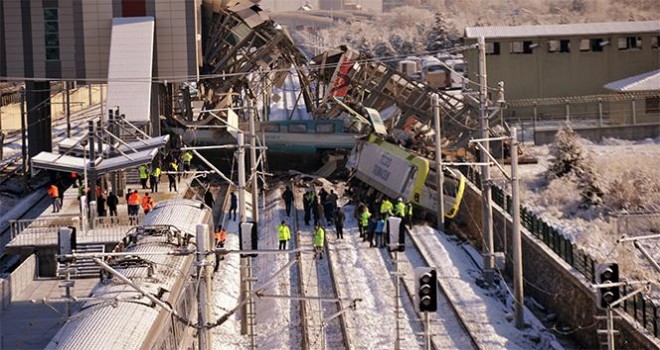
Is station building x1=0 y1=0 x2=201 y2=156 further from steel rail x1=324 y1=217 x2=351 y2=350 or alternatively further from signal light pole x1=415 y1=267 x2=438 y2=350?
signal light pole x1=415 y1=267 x2=438 y2=350

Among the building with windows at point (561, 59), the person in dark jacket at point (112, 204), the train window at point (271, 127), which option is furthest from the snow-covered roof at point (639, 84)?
the person in dark jacket at point (112, 204)

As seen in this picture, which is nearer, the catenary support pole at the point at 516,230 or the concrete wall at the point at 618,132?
the catenary support pole at the point at 516,230

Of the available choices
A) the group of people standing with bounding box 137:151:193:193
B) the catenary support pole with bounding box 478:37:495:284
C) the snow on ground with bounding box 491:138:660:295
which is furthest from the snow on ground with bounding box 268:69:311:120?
the catenary support pole with bounding box 478:37:495:284

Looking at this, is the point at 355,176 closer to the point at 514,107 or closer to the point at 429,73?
the point at 514,107

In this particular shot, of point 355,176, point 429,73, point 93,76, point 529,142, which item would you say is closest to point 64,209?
point 355,176

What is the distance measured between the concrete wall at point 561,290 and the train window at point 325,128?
12504mm

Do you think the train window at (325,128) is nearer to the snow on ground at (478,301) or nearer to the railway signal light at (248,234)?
the snow on ground at (478,301)

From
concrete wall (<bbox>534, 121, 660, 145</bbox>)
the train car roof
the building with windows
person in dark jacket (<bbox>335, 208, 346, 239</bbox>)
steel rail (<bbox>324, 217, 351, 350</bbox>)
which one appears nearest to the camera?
steel rail (<bbox>324, 217, 351, 350</bbox>)

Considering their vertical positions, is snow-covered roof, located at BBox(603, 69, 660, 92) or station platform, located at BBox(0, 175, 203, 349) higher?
snow-covered roof, located at BBox(603, 69, 660, 92)

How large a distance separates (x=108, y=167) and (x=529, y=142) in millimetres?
27506

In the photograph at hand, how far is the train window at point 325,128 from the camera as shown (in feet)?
171

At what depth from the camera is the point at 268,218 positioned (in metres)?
44.5

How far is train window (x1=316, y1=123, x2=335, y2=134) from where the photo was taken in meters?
52.1

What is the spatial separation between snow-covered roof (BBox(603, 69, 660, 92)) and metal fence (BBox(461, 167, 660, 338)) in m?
18.4
